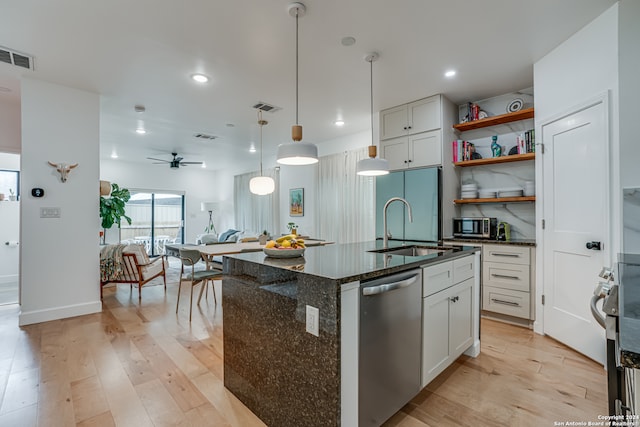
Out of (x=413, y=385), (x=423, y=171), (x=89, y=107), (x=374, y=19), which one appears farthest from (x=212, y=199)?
(x=413, y=385)

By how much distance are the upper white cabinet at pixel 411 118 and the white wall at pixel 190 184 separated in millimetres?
6305

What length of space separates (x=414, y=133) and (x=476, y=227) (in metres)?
1.47

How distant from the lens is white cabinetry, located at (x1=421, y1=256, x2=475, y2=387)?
6.08 feet

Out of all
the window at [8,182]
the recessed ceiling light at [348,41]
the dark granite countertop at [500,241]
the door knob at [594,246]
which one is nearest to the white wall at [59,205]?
the window at [8,182]

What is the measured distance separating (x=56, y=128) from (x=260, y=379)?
12.5 ft

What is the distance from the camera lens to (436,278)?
1940mm

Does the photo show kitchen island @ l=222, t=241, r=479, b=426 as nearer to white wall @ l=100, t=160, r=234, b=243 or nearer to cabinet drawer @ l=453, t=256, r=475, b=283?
cabinet drawer @ l=453, t=256, r=475, b=283

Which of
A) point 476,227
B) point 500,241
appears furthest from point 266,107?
point 500,241

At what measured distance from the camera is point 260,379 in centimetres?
171

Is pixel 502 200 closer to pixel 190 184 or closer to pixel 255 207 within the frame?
pixel 255 207

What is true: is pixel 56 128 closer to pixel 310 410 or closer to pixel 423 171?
pixel 310 410

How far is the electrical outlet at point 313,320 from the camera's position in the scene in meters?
1.34

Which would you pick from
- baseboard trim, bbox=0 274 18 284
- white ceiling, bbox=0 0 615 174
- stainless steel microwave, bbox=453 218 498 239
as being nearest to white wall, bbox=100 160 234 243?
baseboard trim, bbox=0 274 18 284

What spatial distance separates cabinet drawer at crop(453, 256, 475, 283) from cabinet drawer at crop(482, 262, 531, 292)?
47.9 inches
